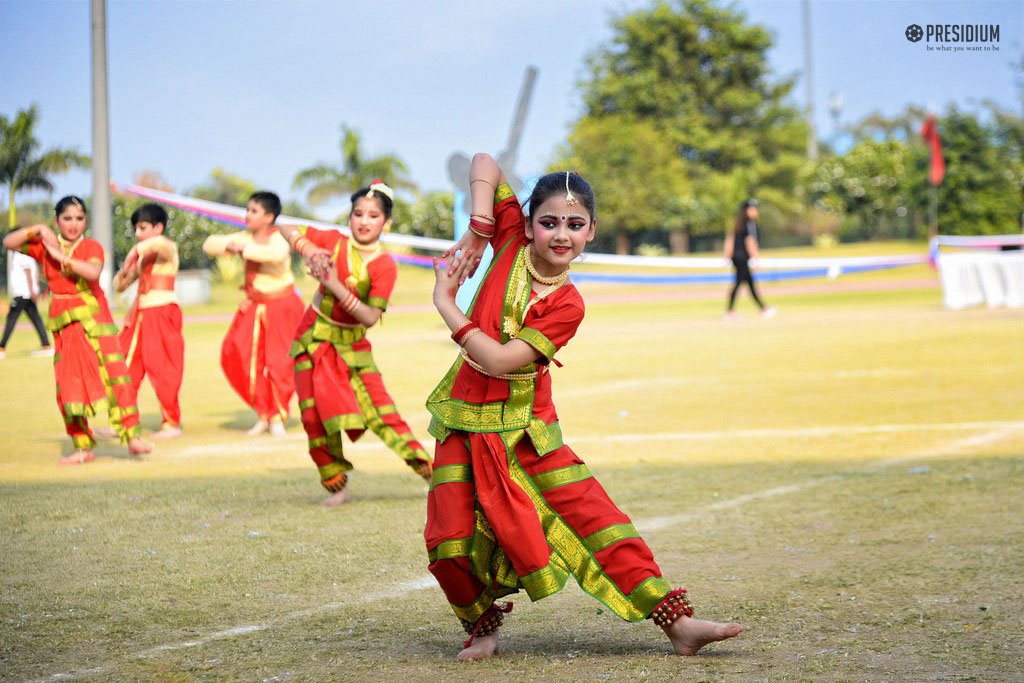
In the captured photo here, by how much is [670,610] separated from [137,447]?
5.30 meters

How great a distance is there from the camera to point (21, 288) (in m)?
14.8

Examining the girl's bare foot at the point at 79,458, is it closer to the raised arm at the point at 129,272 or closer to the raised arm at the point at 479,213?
the raised arm at the point at 129,272

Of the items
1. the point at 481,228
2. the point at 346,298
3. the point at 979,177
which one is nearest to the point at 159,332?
the point at 346,298

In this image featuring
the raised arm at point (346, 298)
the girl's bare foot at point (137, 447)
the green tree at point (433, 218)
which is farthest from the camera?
the green tree at point (433, 218)

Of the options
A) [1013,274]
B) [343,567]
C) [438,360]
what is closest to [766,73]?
[1013,274]

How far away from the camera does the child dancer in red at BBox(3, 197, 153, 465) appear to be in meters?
7.25

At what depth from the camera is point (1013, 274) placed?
67.3ft

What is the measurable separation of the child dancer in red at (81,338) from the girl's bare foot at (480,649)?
464 cm

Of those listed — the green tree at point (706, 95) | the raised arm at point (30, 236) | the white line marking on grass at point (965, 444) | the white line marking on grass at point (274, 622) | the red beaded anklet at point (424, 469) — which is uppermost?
the green tree at point (706, 95)

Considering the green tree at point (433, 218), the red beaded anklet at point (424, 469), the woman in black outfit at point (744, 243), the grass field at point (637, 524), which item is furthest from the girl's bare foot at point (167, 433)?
the green tree at point (433, 218)

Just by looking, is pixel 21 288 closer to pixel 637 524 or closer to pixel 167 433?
pixel 167 433

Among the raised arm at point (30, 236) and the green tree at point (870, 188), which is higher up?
the green tree at point (870, 188)

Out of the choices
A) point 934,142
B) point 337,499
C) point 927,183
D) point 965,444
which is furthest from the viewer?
point 927,183

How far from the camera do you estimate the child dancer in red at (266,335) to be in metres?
8.81
